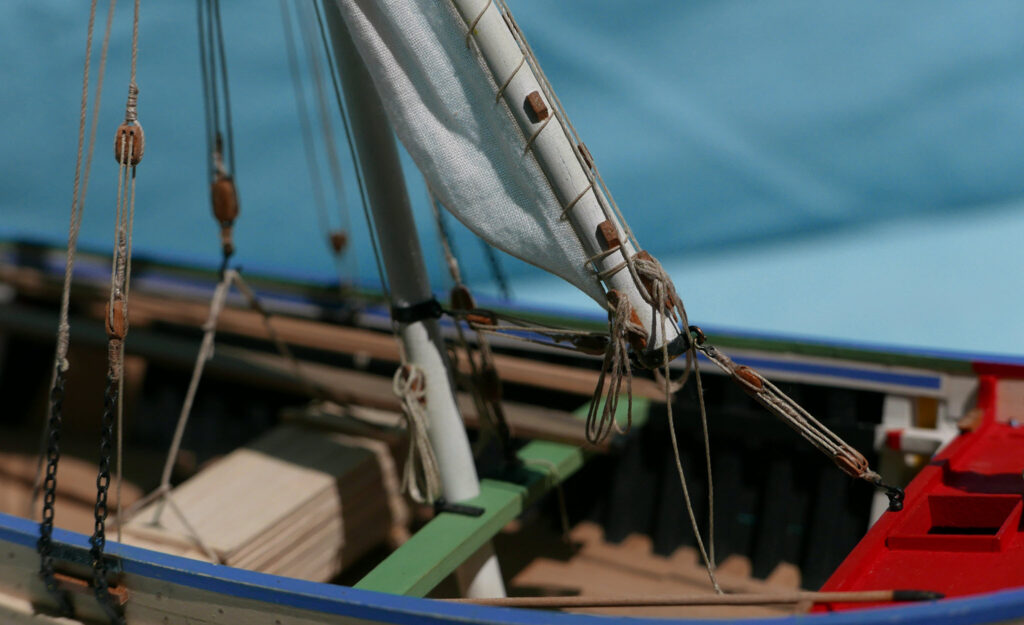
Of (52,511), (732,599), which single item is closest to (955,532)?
(732,599)

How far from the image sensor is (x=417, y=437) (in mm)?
3111

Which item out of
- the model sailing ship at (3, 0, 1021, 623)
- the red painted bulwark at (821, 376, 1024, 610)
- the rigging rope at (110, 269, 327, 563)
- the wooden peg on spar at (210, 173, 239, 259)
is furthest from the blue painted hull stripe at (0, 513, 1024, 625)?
the wooden peg on spar at (210, 173, 239, 259)

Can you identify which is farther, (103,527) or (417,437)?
(417,437)

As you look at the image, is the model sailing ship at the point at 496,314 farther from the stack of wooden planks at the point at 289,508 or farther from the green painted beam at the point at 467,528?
the stack of wooden planks at the point at 289,508

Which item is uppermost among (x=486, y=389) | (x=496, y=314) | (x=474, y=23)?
(x=474, y=23)

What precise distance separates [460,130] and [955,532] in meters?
1.50

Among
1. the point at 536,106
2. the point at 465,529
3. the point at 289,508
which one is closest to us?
the point at 536,106

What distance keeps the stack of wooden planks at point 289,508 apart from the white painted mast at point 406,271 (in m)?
0.54

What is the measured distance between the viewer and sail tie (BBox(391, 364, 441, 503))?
3076 mm

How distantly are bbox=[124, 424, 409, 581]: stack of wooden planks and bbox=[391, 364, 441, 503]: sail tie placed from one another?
16.8 inches

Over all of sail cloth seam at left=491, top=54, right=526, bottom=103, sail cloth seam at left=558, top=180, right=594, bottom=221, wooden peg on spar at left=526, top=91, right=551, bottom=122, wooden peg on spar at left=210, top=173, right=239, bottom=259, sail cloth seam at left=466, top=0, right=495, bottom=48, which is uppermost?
sail cloth seam at left=466, top=0, right=495, bottom=48

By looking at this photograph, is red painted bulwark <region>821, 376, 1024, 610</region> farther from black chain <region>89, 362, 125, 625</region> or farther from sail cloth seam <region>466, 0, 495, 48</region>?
black chain <region>89, 362, 125, 625</region>

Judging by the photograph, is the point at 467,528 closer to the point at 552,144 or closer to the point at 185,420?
Result: the point at 552,144

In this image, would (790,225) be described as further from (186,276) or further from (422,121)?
(422,121)
